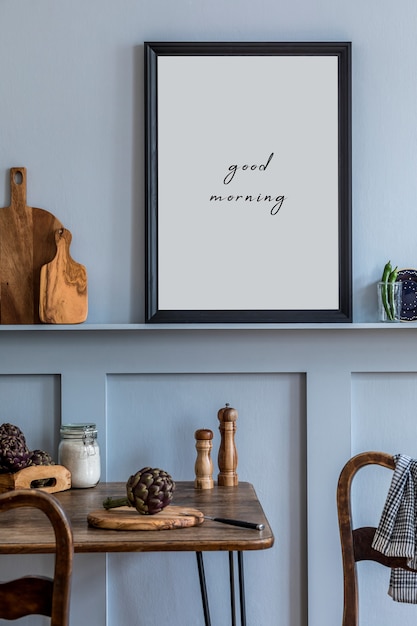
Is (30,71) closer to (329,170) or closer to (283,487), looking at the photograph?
(329,170)

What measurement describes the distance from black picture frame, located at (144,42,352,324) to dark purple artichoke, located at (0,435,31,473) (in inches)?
20.1

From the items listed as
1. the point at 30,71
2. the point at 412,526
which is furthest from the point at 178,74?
the point at 412,526

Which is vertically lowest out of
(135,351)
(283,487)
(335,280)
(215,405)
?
(283,487)

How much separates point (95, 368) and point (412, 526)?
0.97m

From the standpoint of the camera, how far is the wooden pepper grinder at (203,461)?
2027 millimetres

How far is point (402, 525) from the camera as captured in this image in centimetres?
156

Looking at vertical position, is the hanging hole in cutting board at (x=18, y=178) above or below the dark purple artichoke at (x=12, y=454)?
above

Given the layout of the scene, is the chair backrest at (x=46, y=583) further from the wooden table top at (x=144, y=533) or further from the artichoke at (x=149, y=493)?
the artichoke at (x=149, y=493)

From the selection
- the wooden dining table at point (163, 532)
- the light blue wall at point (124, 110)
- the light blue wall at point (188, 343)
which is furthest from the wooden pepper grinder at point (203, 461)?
the light blue wall at point (124, 110)

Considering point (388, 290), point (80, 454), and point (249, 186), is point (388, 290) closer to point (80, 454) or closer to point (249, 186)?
point (249, 186)

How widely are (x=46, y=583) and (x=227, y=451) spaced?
789 millimetres

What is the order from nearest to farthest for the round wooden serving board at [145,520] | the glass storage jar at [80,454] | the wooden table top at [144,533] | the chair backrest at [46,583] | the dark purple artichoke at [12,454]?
1. the chair backrest at [46,583]
2. the wooden table top at [144,533]
3. the round wooden serving board at [145,520]
4. the dark purple artichoke at [12,454]
5. the glass storage jar at [80,454]

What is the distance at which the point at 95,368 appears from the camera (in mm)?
2158

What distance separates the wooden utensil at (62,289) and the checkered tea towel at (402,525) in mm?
951
